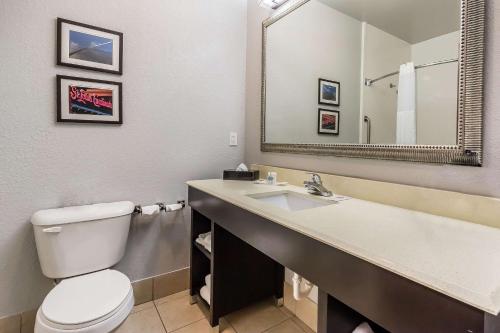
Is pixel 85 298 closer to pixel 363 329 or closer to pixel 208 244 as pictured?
pixel 208 244

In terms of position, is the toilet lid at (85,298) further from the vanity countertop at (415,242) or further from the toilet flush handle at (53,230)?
the vanity countertop at (415,242)

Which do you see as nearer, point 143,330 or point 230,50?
point 143,330

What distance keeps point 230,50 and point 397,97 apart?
133 cm

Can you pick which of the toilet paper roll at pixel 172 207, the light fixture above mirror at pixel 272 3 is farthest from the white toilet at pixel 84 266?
the light fixture above mirror at pixel 272 3

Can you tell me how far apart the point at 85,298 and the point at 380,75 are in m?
1.68

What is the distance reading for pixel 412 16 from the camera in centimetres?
110

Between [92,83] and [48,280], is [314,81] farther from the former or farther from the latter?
[48,280]

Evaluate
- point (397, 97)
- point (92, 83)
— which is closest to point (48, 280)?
point (92, 83)

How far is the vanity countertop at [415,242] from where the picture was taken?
1.69 feet

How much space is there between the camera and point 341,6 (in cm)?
Answer: 146

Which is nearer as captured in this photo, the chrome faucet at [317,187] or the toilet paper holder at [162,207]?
the chrome faucet at [317,187]

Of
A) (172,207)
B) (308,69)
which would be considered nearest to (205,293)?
(172,207)

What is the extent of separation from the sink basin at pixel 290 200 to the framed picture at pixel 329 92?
57cm

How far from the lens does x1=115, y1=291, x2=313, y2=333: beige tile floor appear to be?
1550 millimetres
